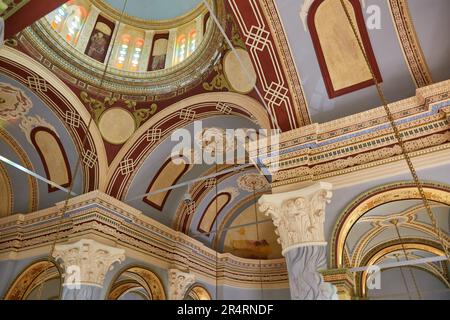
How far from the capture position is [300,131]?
238 inches

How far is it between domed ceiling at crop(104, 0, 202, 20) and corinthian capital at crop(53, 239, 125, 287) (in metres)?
6.19

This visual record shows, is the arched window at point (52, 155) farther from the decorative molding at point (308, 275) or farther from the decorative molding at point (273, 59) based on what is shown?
the decorative molding at point (308, 275)

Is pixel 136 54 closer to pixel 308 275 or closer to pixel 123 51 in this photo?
pixel 123 51

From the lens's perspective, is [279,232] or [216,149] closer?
[279,232]

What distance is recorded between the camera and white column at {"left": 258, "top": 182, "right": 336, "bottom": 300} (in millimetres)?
4949

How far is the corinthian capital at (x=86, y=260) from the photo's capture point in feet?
24.7

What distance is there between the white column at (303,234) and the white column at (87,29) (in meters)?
6.44

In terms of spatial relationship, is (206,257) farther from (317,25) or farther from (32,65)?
(317,25)

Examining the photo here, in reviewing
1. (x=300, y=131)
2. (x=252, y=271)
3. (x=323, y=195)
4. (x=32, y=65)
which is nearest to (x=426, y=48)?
(x=300, y=131)

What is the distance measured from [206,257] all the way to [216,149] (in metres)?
4.16

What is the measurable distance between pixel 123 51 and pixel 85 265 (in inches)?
224

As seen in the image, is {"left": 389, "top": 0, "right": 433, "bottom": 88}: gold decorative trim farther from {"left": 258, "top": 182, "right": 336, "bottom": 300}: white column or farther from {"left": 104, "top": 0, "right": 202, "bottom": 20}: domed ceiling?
{"left": 104, "top": 0, "right": 202, "bottom": 20}: domed ceiling

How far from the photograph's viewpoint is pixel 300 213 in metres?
5.41

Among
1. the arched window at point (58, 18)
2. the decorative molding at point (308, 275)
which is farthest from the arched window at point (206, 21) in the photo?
the decorative molding at point (308, 275)
